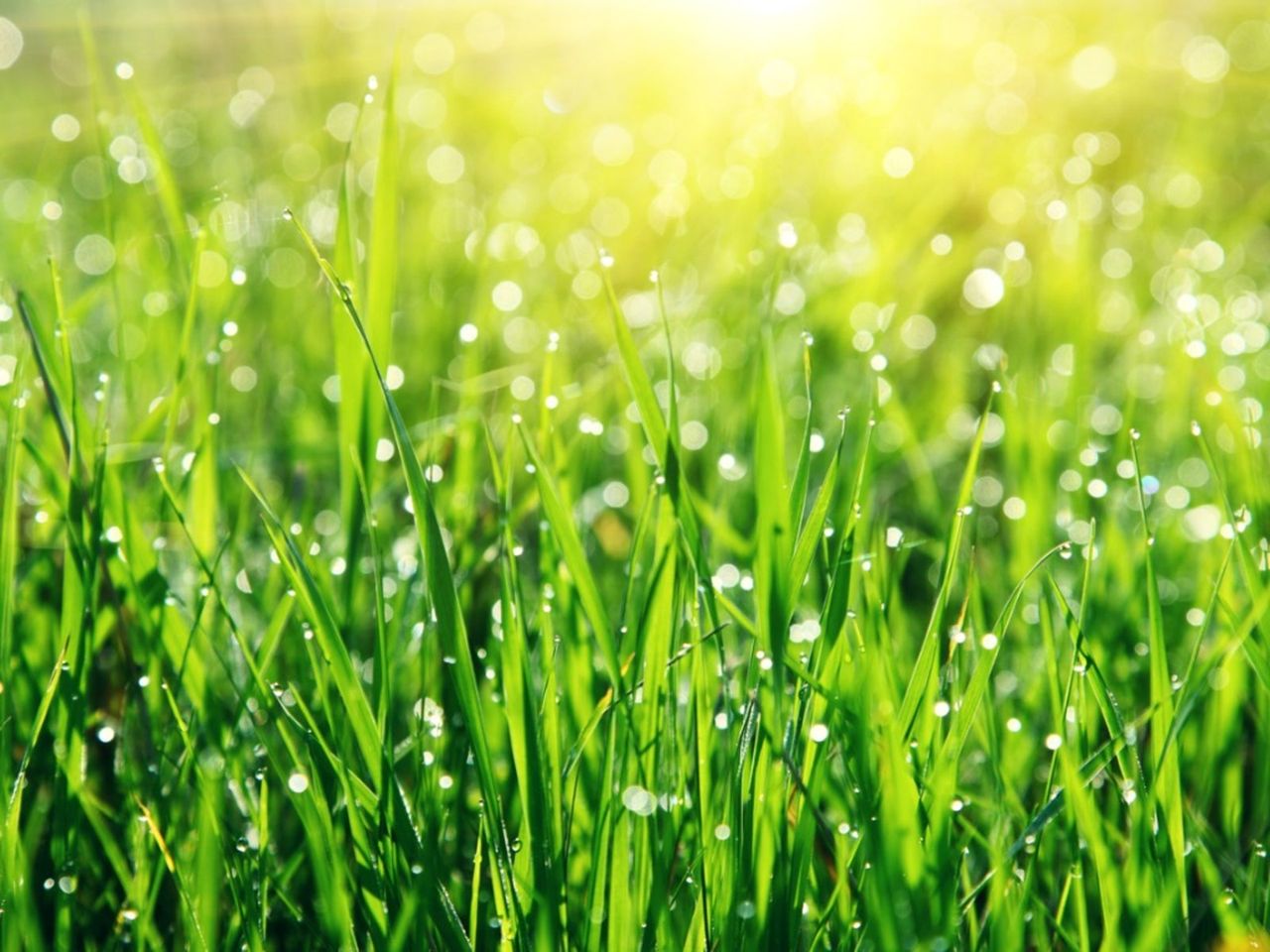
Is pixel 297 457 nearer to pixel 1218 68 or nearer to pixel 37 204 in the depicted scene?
pixel 37 204

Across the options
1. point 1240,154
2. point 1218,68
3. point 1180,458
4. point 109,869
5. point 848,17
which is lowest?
point 109,869

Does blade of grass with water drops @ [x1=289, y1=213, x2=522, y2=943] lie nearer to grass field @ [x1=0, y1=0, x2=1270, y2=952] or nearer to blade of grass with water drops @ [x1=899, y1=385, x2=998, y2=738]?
grass field @ [x1=0, y1=0, x2=1270, y2=952]

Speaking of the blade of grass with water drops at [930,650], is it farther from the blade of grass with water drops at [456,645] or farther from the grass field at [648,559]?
the blade of grass with water drops at [456,645]

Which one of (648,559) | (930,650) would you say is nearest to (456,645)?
(930,650)

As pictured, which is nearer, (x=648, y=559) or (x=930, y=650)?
(x=930, y=650)

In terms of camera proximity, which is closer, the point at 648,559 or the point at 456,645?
the point at 456,645

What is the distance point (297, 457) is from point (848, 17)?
8.95ft

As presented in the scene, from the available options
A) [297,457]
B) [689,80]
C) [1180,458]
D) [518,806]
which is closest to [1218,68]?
[689,80]

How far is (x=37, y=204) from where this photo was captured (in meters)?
1.81

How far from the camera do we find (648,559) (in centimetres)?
98

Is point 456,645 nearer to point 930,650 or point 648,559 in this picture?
point 930,650

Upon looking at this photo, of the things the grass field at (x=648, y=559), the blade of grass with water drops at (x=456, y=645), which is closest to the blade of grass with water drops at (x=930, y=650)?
the grass field at (x=648, y=559)

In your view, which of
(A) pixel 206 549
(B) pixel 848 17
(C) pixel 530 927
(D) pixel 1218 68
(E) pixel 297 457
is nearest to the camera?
(C) pixel 530 927

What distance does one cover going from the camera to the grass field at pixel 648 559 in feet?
2.02
